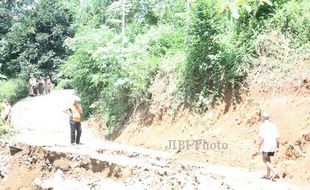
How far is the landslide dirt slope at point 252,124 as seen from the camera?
37.2ft

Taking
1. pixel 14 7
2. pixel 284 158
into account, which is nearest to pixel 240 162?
pixel 284 158

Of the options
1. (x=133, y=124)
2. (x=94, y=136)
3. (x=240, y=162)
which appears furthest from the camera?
(x=94, y=136)

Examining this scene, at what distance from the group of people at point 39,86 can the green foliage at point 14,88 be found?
139cm

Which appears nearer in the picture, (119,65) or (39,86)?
(119,65)

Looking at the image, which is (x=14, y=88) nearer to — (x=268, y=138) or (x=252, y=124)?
(x=252, y=124)

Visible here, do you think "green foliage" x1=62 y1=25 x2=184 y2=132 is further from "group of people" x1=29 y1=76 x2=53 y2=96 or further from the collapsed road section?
"group of people" x1=29 y1=76 x2=53 y2=96

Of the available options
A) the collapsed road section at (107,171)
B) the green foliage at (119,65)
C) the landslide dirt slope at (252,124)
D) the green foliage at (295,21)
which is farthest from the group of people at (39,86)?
the green foliage at (295,21)

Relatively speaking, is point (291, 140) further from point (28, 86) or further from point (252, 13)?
point (28, 86)

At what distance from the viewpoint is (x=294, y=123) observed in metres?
11.9

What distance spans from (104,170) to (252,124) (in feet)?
12.9

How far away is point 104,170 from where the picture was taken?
12.7 meters

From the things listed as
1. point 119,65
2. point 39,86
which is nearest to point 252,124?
point 119,65

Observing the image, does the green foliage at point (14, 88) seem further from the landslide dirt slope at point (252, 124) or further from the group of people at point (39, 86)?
the landslide dirt slope at point (252, 124)

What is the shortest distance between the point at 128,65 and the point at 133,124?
2.24m
